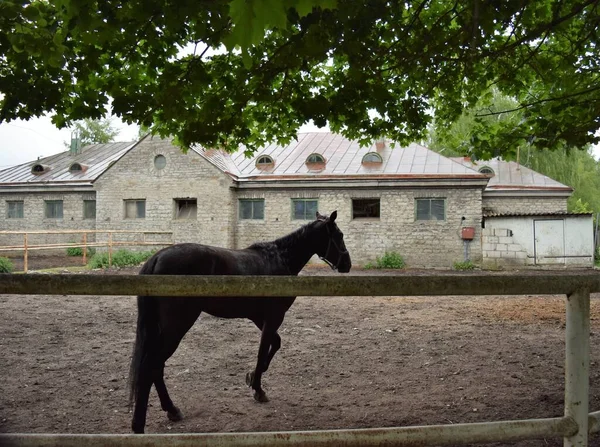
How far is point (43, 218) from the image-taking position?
2292cm

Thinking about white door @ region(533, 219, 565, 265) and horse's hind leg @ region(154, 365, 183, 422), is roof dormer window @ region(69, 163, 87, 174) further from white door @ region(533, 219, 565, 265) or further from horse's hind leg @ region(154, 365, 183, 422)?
horse's hind leg @ region(154, 365, 183, 422)

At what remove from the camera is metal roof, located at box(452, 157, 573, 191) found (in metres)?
21.3

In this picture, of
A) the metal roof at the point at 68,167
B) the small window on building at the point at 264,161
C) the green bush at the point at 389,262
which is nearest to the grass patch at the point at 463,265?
the green bush at the point at 389,262

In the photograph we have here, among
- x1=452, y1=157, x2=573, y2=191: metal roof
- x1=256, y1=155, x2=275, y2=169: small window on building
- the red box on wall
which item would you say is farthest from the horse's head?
x1=452, y1=157, x2=573, y2=191: metal roof

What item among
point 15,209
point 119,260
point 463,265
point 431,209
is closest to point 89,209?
point 15,209

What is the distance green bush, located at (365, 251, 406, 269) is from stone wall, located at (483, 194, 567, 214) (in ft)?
18.2

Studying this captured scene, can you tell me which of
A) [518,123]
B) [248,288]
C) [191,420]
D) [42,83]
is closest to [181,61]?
[42,83]

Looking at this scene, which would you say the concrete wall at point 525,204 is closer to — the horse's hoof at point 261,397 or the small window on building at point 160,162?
the small window on building at point 160,162

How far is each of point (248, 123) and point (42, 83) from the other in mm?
2306

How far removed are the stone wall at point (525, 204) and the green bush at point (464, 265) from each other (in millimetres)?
4221

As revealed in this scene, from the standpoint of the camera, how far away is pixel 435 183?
739 inches

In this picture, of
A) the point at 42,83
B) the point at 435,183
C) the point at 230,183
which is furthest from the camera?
the point at 230,183

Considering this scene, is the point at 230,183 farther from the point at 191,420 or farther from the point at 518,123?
the point at 191,420

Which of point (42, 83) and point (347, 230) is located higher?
point (42, 83)
